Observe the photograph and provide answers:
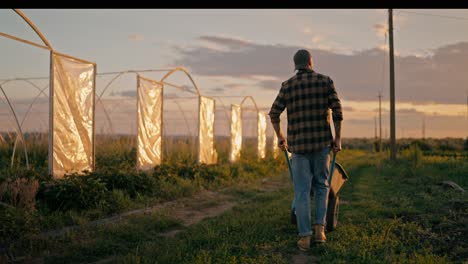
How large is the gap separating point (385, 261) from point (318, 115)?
5.03 feet

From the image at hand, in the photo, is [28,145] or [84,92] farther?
[28,145]

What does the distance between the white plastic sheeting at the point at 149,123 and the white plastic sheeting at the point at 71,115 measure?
1781mm

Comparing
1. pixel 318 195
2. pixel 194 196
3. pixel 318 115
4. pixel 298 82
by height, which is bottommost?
pixel 194 196

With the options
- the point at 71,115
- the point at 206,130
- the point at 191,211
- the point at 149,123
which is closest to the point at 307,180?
the point at 191,211

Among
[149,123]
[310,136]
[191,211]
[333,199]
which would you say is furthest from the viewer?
[149,123]

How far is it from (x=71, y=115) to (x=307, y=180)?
5125 millimetres

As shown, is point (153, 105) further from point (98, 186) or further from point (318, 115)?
point (318, 115)

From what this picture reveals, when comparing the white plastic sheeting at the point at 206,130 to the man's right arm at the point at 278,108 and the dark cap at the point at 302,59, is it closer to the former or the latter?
the man's right arm at the point at 278,108

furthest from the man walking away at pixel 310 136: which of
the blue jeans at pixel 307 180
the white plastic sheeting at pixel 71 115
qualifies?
A: the white plastic sheeting at pixel 71 115

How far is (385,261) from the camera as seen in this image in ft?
12.0

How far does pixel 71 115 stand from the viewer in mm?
7785

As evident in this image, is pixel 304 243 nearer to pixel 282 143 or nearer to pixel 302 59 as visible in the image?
pixel 282 143

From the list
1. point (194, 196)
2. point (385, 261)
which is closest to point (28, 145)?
point (194, 196)

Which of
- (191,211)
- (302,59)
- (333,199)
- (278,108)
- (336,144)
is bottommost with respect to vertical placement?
(191,211)
